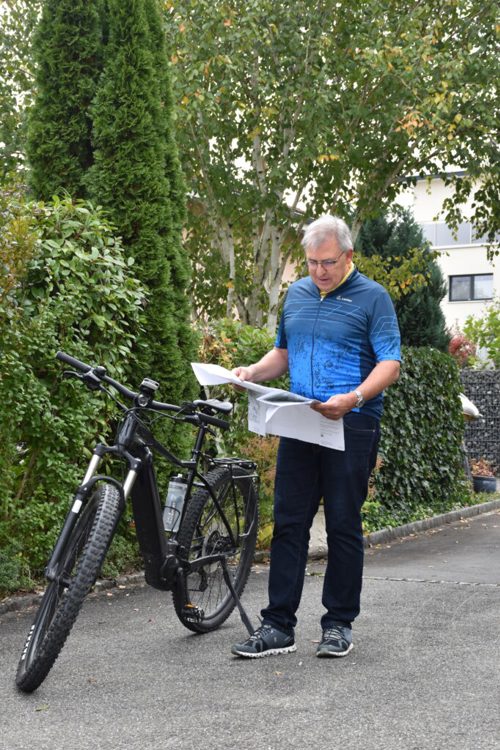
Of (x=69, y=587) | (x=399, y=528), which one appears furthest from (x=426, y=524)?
(x=69, y=587)

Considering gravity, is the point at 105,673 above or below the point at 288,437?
below

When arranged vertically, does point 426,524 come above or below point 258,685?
below

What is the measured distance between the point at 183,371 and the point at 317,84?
27.9ft

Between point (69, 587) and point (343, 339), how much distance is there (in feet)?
5.79

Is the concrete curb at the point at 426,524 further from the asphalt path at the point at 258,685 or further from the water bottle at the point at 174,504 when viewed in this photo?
the water bottle at the point at 174,504

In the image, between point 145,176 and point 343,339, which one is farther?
point 145,176

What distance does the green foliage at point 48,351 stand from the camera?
6270 millimetres

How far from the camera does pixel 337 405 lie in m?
4.80

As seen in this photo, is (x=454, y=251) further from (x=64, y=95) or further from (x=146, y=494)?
(x=146, y=494)

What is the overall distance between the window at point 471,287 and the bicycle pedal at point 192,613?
43834 mm

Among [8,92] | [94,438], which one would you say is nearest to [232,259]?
[8,92]

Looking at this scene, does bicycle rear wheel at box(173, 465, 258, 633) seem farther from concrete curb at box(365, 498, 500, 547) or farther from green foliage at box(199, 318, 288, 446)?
concrete curb at box(365, 498, 500, 547)

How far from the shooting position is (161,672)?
15.7ft

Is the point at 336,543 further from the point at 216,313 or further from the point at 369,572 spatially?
the point at 216,313
